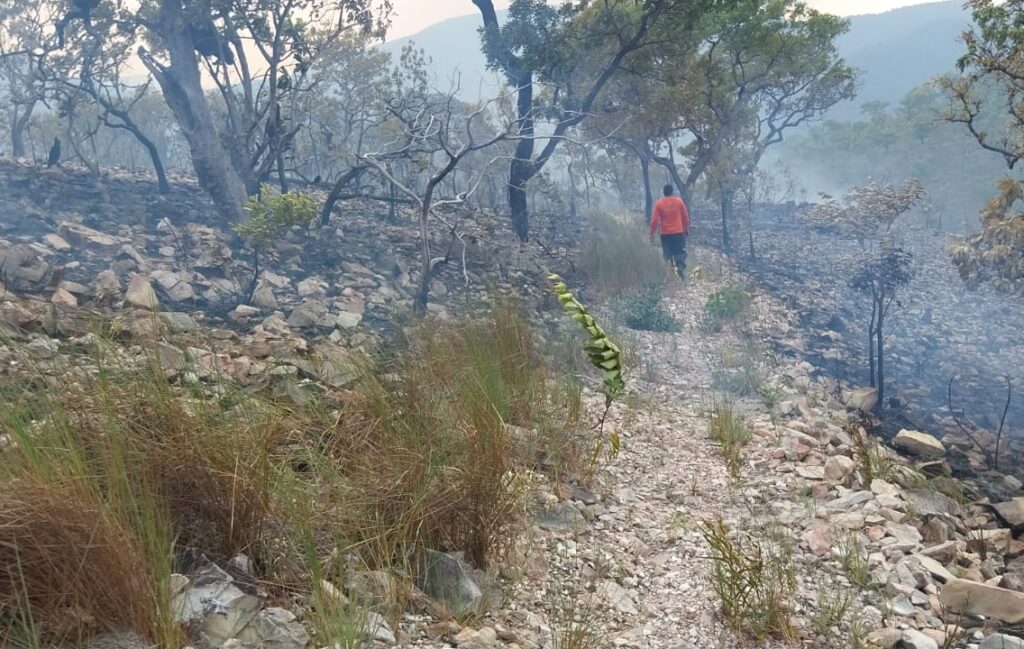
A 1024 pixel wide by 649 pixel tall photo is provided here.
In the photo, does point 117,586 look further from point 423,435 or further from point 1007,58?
point 1007,58

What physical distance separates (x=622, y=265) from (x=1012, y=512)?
758cm

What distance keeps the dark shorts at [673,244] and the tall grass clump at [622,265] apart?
20 centimetres

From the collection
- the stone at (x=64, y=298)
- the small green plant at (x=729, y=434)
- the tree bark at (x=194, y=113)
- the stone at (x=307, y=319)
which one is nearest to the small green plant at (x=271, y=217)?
the stone at (x=307, y=319)

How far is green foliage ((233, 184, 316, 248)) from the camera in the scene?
8273mm

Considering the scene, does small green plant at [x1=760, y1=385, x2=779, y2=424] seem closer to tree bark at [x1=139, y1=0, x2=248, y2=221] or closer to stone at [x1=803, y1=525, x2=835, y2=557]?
stone at [x1=803, y1=525, x2=835, y2=557]

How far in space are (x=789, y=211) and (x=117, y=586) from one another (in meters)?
28.1

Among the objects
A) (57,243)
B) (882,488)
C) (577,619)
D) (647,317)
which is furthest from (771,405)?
(57,243)

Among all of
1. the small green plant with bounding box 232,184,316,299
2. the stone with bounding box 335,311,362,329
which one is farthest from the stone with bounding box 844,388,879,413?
the small green plant with bounding box 232,184,316,299

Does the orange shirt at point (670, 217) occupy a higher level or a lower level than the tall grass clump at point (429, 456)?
higher

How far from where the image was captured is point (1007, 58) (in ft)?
23.6

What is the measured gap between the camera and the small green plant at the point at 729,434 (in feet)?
14.2

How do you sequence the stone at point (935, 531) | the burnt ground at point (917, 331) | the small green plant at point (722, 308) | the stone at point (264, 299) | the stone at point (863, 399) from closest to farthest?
1. the stone at point (935, 531)
2. the stone at point (863, 399)
3. the stone at point (264, 299)
4. the burnt ground at point (917, 331)
5. the small green plant at point (722, 308)

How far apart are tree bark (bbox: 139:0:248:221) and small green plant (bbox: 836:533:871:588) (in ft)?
33.5

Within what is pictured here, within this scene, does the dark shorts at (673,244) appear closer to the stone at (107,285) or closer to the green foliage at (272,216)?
the green foliage at (272,216)
